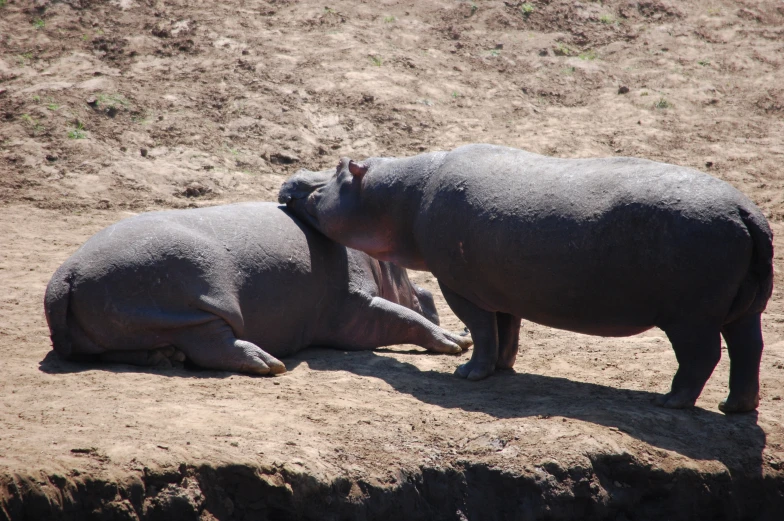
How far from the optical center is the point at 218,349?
641 cm

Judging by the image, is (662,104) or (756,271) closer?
(756,271)

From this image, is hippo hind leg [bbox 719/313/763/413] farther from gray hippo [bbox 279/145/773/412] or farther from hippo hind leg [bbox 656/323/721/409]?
hippo hind leg [bbox 656/323/721/409]

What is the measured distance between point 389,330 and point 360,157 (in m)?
4.91

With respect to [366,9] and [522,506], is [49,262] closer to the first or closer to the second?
[522,506]

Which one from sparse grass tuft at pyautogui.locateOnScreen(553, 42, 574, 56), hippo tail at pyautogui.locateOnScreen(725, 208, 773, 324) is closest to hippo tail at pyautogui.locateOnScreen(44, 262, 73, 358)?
hippo tail at pyautogui.locateOnScreen(725, 208, 773, 324)

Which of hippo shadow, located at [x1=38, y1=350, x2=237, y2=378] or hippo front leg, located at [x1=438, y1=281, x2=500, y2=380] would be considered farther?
hippo front leg, located at [x1=438, y1=281, x2=500, y2=380]

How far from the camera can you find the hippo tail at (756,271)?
534 centimetres

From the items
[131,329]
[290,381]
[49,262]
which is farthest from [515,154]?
[49,262]

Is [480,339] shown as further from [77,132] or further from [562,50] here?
[562,50]

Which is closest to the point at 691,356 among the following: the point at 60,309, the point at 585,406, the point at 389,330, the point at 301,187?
the point at 585,406

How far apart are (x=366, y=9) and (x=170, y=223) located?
9.20 metres

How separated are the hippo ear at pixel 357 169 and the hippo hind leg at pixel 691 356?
2.53m

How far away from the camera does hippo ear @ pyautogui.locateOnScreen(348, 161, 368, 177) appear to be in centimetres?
702

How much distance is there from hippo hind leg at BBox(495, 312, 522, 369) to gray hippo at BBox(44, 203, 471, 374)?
1.11m
